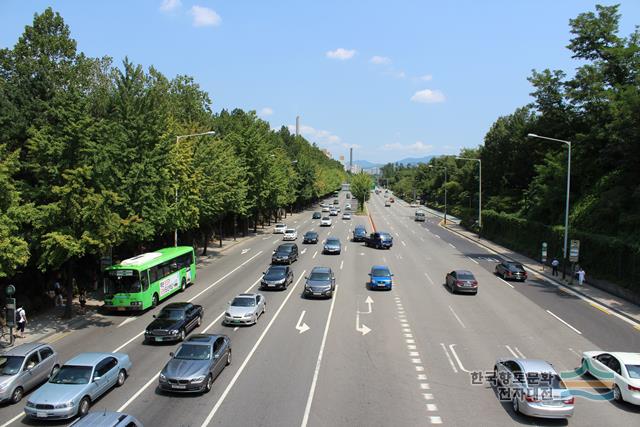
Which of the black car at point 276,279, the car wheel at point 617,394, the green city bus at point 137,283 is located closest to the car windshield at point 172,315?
the green city bus at point 137,283

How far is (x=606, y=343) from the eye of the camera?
74.1ft

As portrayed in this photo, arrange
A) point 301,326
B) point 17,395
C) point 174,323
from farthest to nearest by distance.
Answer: point 301,326 < point 174,323 < point 17,395

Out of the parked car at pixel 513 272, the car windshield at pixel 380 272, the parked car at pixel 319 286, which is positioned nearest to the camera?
the parked car at pixel 319 286

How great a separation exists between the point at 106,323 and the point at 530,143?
2449 inches

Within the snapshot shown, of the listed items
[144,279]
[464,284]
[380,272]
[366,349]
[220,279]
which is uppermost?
[144,279]

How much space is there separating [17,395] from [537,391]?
15927 millimetres

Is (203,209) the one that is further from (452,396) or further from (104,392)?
(452,396)

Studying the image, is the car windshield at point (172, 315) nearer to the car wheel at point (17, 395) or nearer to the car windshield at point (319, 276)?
the car wheel at point (17, 395)

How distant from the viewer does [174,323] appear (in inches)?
862

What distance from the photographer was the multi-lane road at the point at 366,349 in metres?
14.8

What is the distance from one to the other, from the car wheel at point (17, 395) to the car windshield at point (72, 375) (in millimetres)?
1399

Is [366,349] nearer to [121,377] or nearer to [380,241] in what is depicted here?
[121,377]

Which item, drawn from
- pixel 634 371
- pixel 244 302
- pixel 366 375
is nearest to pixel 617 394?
pixel 634 371

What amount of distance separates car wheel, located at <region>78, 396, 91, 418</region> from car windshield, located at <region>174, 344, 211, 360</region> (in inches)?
116
